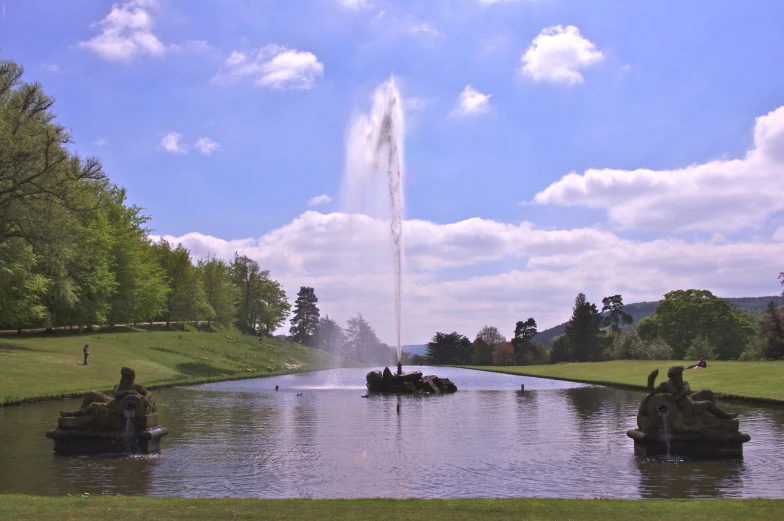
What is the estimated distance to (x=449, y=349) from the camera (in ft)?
548

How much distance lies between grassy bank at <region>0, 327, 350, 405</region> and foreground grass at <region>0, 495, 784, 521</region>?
2343cm

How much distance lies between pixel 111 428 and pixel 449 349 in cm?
14892

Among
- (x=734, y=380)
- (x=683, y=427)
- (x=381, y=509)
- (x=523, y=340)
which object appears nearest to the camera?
(x=381, y=509)

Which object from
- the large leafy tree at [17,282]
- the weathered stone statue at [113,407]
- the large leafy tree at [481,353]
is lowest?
the large leafy tree at [481,353]

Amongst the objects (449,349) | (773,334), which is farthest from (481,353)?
(773,334)

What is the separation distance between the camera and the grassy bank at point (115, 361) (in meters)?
38.6

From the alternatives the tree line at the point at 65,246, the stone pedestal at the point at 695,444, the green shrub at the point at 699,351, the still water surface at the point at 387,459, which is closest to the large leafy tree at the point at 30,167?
the tree line at the point at 65,246

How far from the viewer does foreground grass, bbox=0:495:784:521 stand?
11.9 metres

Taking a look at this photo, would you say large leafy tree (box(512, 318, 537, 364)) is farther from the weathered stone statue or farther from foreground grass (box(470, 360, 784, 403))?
the weathered stone statue

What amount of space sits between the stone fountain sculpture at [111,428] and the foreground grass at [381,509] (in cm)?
715

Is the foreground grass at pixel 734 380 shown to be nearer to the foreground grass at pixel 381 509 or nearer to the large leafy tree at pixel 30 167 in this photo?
the foreground grass at pixel 381 509

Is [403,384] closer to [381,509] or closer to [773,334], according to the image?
[381,509]

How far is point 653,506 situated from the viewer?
13008 mm

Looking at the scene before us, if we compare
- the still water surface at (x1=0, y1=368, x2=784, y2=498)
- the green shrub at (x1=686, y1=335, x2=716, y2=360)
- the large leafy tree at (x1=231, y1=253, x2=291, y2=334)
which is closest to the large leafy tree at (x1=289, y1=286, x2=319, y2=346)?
the large leafy tree at (x1=231, y1=253, x2=291, y2=334)
